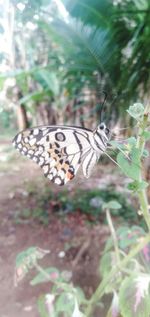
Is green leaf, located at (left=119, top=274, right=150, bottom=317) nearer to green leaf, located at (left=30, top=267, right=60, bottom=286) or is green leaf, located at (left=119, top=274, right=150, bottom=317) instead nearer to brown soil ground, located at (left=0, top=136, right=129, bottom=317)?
green leaf, located at (left=30, top=267, right=60, bottom=286)

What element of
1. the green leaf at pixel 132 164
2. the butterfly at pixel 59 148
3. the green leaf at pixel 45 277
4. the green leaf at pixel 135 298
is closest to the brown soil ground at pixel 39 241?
the green leaf at pixel 45 277

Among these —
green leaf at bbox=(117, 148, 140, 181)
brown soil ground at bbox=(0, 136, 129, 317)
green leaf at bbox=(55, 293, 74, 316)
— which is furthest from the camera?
brown soil ground at bbox=(0, 136, 129, 317)

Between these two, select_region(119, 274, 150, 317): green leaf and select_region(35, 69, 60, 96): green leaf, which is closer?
select_region(119, 274, 150, 317): green leaf

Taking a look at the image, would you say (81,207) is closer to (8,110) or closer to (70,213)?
(70,213)

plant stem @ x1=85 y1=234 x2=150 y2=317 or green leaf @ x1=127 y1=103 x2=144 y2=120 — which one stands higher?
green leaf @ x1=127 y1=103 x2=144 y2=120

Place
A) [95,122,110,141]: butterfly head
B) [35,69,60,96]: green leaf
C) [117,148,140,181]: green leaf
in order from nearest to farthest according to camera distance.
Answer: [117,148,140,181]: green leaf
[95,122,110,141]: butterfly head
[35,69,60,96]: green leaf

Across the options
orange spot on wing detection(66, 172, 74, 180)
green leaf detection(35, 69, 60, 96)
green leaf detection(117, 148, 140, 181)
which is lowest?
orange spot on wing detection(66, 172, 74, 180)

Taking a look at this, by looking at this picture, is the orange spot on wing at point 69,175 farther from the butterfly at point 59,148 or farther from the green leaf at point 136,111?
the green leaf at point 136,111

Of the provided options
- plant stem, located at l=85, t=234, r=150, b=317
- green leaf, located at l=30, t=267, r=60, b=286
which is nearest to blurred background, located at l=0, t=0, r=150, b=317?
plant stem, located at l=85, t=234, r=150, b=317

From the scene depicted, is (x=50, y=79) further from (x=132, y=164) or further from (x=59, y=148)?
(x=132, y=164)
